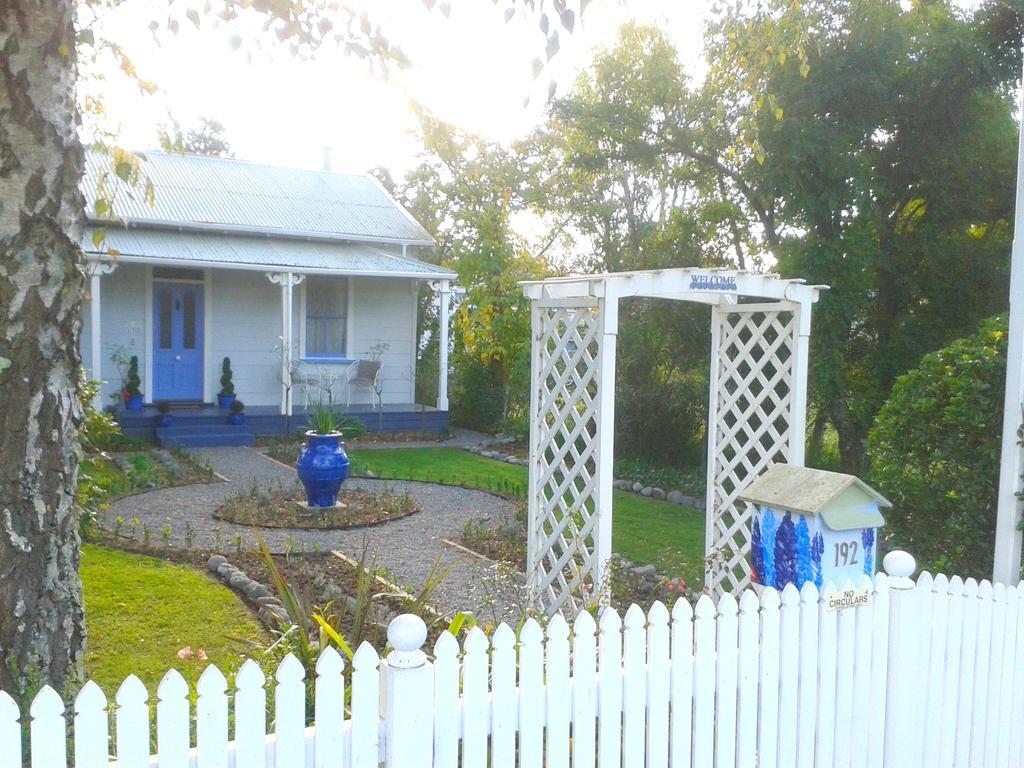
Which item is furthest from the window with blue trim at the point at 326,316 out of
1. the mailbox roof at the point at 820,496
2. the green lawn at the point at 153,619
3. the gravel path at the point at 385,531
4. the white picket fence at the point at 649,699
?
the mailbox roof at the point at 820,496

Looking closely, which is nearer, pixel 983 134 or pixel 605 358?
pixel 605 358

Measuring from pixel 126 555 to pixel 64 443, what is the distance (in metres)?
4.17

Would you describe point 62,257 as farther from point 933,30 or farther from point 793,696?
point 933,30

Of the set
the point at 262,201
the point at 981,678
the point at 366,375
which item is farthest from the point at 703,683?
the point at 262,201

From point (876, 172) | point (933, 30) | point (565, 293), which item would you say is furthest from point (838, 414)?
point (565, 293)

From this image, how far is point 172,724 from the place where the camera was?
235cm

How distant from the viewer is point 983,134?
990cm

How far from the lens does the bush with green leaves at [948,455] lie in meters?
5.58

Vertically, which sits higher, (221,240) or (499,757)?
(221,240)

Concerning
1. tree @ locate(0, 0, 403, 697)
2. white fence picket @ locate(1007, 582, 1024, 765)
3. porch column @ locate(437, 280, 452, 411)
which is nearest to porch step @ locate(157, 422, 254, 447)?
porch column @ locate(437, 280, 452, 411)

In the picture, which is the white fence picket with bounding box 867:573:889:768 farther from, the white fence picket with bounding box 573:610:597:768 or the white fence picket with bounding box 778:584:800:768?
the white fence picket with bounding box 573:610:597:768

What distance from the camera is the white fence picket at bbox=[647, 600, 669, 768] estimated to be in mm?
3102

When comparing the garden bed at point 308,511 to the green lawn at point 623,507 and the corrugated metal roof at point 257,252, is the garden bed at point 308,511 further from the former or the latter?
the corrugated metal roof at point 257,252

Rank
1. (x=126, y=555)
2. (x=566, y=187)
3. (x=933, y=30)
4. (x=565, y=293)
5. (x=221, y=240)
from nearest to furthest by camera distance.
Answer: (x=565, y=293), (x=126, y=555), (x=933, y=30), (x=221, y=240), (x=566, y=187)
